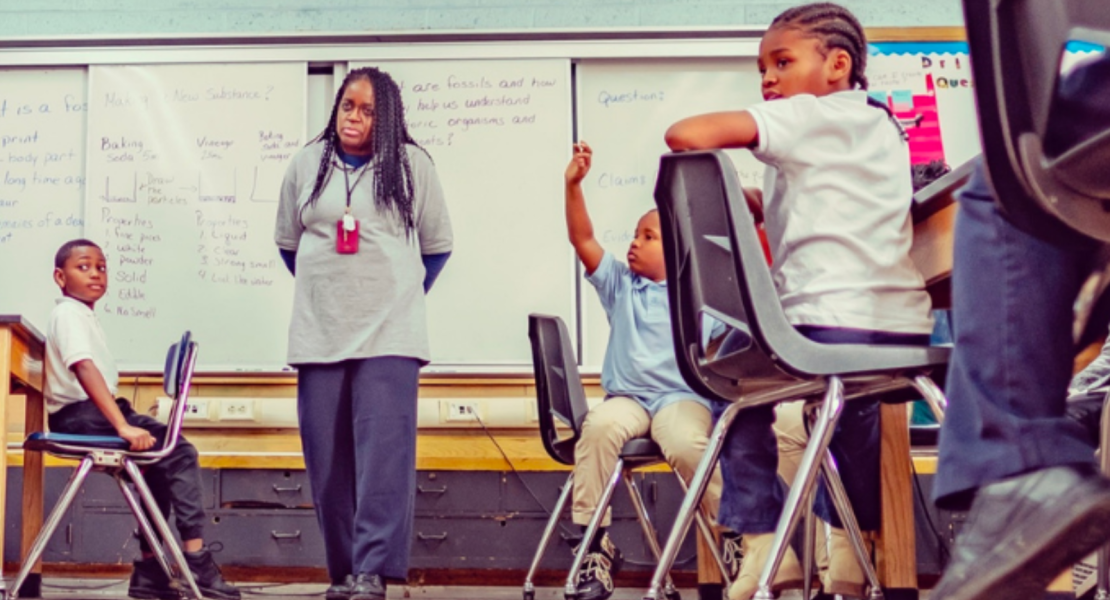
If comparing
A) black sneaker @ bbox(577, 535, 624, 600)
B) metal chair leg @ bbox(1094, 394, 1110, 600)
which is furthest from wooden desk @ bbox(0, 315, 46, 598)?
metal chair leg @ bbox(1094, 394, 1110, 600)

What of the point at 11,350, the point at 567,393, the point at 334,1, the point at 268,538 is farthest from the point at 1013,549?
the point at 334,1

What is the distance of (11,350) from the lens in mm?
3236

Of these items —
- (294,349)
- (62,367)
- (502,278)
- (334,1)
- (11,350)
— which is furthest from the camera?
(334,1)

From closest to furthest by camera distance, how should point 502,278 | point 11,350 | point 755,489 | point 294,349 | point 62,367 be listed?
point 755,489 → point 294,349 → point 11,350 → point 62,367 → point 502,278

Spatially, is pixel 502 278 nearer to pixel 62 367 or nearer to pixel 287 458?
pixel 287 458

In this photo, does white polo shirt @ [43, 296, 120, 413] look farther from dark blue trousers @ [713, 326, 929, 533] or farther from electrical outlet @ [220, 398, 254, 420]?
dark blue trousers @ [713, 326, 929, 533]

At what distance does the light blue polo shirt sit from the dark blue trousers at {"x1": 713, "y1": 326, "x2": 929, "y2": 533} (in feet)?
3.10

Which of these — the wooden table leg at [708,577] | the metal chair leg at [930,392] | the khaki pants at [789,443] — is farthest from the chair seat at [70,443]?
the metal chair leg at [930,392]

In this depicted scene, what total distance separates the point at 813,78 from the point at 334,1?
9.69 ft

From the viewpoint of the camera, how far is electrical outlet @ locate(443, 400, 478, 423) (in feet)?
13.8

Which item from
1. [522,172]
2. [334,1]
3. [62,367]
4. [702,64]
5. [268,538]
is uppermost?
[334,1]

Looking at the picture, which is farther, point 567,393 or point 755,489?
point 567,393

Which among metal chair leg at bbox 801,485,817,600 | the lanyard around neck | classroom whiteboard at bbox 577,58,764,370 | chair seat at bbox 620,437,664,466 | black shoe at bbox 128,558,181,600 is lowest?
black shoe at bbox 128,558,181,600

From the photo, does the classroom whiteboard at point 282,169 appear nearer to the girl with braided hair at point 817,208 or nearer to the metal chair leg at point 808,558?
the metal chair leg at point 808,558
